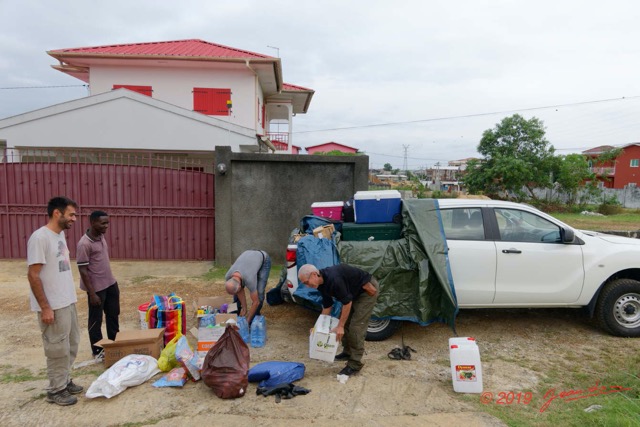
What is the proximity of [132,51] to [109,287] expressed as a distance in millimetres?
15206

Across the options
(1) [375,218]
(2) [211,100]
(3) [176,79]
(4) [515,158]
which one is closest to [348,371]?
(1) [375,218]

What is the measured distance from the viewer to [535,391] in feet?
13.5

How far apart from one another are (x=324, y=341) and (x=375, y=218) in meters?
2.06

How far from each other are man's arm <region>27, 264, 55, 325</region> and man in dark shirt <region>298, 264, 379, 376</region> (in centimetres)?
220

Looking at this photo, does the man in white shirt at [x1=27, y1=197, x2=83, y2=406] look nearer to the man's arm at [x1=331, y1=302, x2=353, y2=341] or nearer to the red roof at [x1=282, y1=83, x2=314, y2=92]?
the man's arm at [x1=331, y1=302, x2=353, y2=341]

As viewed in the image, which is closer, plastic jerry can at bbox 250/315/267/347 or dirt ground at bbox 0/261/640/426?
dirt ground at bbox 0/261/640/426

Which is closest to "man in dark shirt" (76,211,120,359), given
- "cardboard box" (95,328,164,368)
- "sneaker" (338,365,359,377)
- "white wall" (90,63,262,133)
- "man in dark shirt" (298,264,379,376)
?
"cardboard box" (95,328,164,368)

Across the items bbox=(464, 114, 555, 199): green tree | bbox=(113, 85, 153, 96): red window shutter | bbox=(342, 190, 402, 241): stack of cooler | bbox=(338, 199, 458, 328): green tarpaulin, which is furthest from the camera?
bbox=(464, 114, 555, 199): green tree

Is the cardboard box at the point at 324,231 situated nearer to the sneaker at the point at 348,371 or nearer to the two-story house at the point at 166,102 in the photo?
the sneaker at the point at 348,371

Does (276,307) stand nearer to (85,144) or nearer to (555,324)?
(555,324)

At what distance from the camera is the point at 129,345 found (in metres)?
4.45

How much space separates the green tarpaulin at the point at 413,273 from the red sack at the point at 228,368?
5.59 feet

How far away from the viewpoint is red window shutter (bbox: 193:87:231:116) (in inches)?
667

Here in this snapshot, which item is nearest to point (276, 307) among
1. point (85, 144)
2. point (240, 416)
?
point (240, 416)
